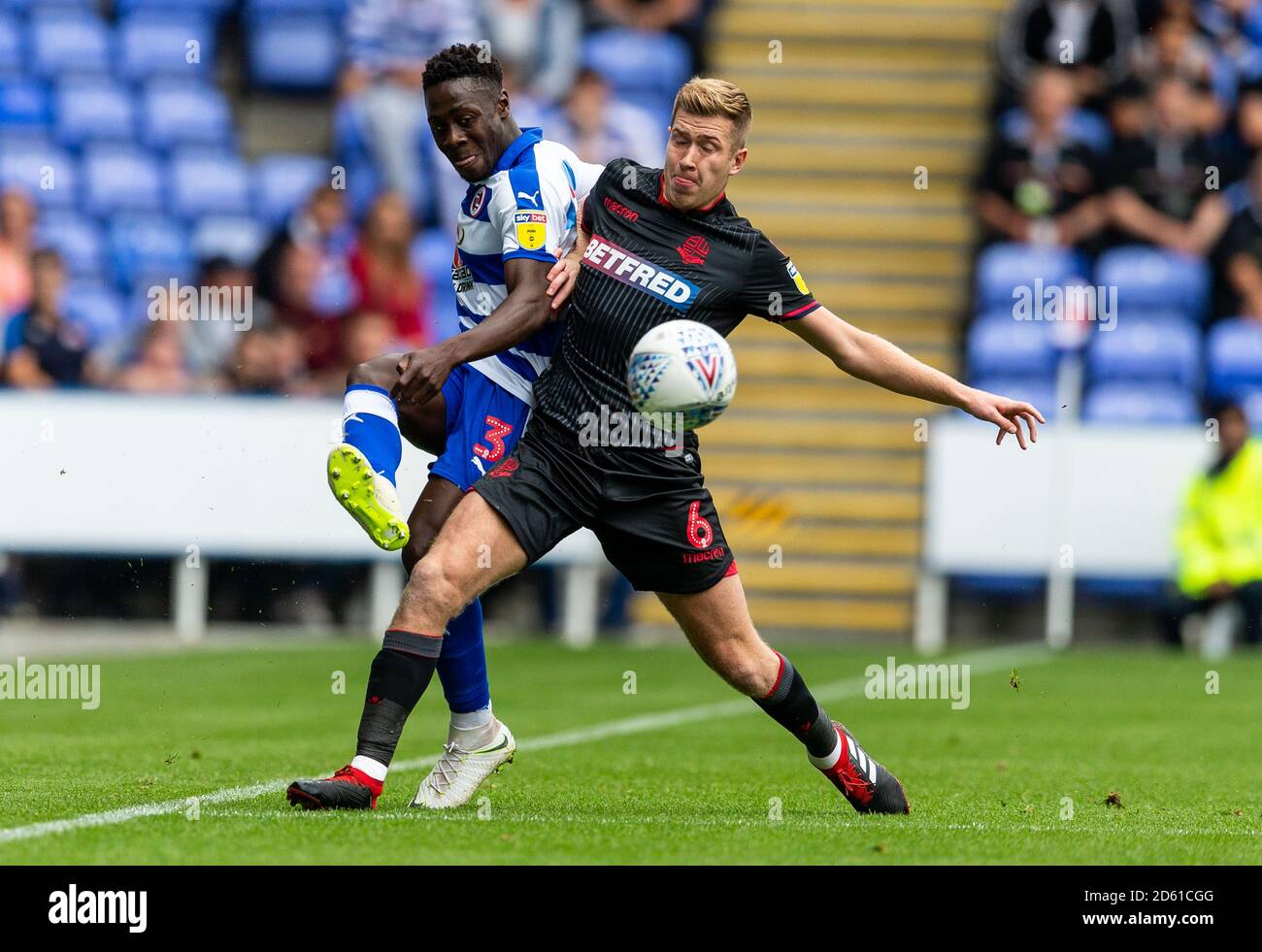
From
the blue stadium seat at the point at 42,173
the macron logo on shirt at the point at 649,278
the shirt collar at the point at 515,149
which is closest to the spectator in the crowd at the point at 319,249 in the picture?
the blue stadium seat at the point at 42,173

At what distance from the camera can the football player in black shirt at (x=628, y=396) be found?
19.3 ft

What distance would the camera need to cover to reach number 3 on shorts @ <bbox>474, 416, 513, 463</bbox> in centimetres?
Answer: 628

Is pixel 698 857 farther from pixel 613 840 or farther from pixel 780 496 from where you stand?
pixel 780 496

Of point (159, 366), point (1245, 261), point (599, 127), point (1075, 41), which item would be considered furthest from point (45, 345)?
point (1245, 261)

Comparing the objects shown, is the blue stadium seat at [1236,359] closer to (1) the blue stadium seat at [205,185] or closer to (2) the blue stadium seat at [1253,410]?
(2) the blue stadium seat at [1253,410]

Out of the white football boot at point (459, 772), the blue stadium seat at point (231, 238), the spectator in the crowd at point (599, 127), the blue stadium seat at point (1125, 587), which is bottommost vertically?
the blue stadium seat at point (1125, 587)

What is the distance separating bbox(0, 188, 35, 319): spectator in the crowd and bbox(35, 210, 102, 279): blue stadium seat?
0.24 m

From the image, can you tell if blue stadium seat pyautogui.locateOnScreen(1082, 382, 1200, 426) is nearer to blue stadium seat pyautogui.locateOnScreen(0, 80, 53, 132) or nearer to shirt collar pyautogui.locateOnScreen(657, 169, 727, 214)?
blue stadium seat pyautogui.locateOnScreen(0, 80, 53, 132)

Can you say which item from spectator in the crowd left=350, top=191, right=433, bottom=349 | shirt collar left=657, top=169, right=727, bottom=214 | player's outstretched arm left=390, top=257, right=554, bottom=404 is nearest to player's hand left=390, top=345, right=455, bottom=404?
player's outstretched arm left=390, top=257, right=554, bottom=404

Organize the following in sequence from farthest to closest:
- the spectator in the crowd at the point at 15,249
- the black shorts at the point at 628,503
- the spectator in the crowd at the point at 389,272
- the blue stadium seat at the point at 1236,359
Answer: the spectator in the crowd at the point at 15,249
the blue stadium seat at the point at 1236,359
the spectator in the crowd at the point at 389,272
the black shorts at the point at 628,503

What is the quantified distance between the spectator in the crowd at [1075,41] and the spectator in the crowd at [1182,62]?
17cm

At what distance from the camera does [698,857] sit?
16.7 ft
